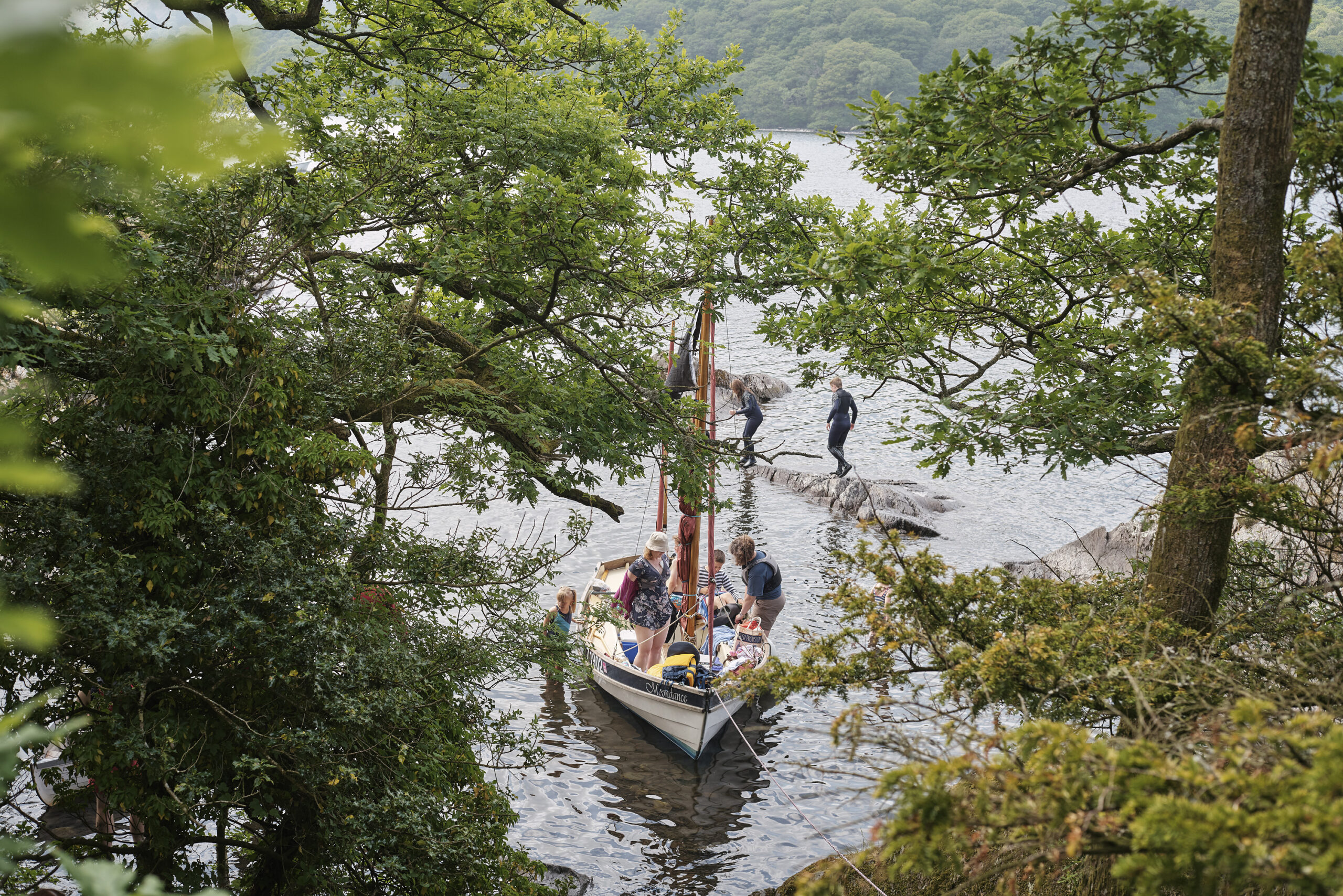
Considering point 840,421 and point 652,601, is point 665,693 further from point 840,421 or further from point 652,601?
point 840,421

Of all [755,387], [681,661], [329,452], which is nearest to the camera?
[329,452]

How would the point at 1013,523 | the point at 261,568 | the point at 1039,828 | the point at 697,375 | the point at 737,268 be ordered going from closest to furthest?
the point at 1039,828 → the point at 261,568 → the point at 737,268 → the point at 697,375 → the point at 1013,523

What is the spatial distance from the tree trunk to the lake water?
0.95 metres

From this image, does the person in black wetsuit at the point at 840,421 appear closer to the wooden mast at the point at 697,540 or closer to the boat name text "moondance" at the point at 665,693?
A: the wooden mast at the point at 697,540

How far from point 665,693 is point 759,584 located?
6.25ft

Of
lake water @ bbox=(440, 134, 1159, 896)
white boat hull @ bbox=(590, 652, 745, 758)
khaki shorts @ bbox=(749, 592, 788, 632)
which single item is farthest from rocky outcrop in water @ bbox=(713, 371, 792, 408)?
white boat hull @ bbox=(590, 652, 745, 758)

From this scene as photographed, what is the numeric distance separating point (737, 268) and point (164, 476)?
23.6ft

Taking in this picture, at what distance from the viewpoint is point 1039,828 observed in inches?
80.0

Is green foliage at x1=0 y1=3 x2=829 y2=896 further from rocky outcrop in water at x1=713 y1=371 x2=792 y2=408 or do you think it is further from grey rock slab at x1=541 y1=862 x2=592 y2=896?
rocky outcrop in water at x1=713 y1=371 x2=792 y2=408

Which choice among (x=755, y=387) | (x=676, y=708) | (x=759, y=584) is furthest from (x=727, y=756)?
(x=755, y=387)

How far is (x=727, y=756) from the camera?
1177 cm

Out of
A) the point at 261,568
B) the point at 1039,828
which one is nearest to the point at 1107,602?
the point at 1039,828

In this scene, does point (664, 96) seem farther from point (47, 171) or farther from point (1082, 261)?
point (47, 171)

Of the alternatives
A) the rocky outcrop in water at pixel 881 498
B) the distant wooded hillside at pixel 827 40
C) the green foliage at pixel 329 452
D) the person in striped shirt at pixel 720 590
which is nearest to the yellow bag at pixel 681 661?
the person in striped shirt at pixel 720 590
